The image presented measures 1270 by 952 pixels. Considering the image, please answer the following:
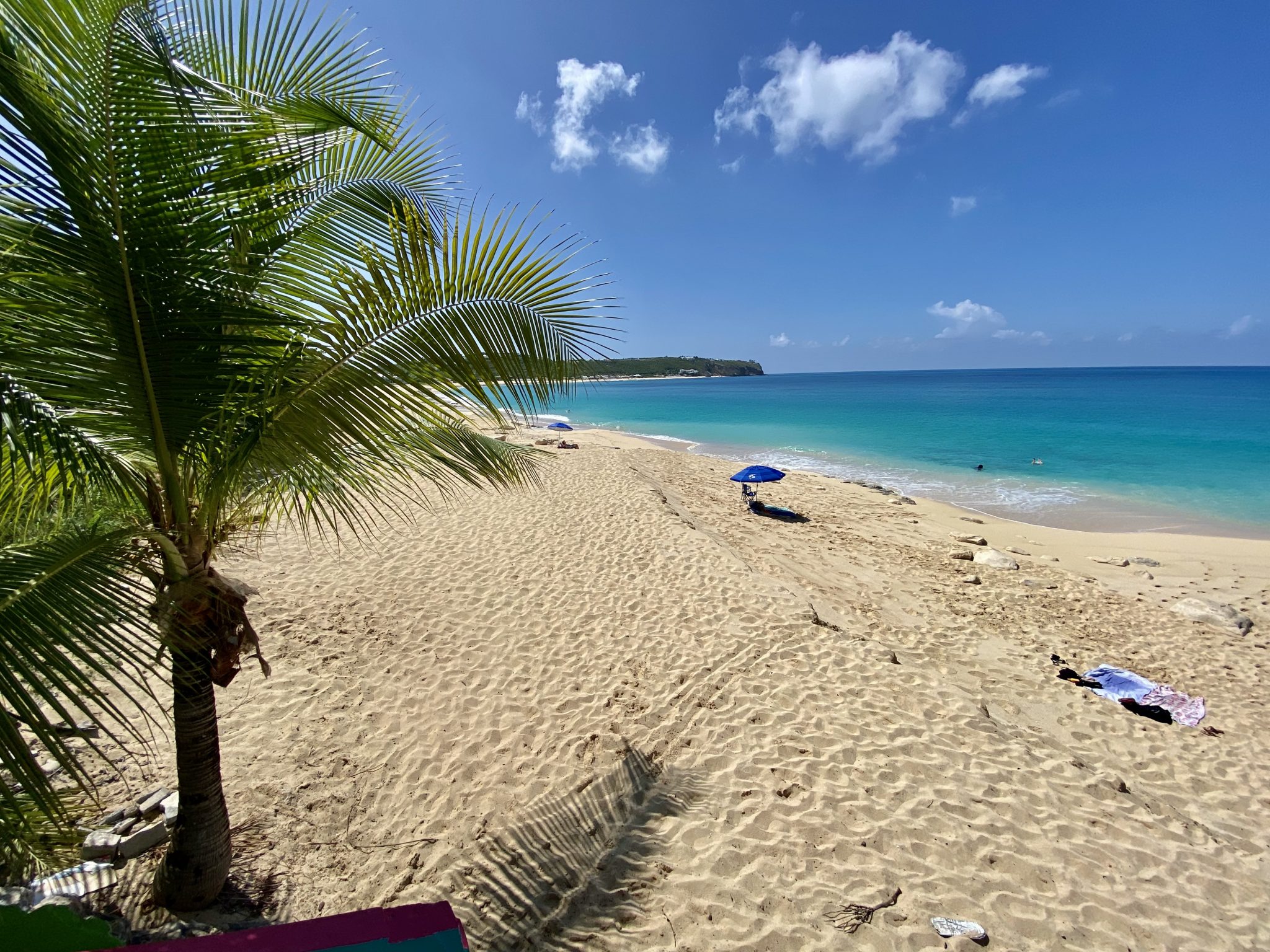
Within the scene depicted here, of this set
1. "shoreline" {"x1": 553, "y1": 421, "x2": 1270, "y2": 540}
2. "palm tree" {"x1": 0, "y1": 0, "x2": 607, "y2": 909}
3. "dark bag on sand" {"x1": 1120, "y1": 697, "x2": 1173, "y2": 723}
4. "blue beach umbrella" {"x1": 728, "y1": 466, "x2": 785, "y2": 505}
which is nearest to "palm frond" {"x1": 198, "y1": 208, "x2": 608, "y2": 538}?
"palm tree" {"x1": 0, "y1": 0, "x2": 607, "y2": 909}

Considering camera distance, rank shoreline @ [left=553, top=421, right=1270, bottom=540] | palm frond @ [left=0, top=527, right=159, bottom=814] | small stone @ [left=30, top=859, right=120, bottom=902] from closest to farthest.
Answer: palm frond @ [left=0, top=527, right=159, bottom=814] → small stone @ [left=30, top=859, right=120, bottom=902] → shoreline @ [left=553, top=421, right=1270, bottom=540]

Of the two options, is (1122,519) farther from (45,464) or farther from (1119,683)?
(45,464)

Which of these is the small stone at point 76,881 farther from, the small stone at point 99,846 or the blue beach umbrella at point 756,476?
the blue beach umbrella at point 756,476

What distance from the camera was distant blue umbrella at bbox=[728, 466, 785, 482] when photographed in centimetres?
1400

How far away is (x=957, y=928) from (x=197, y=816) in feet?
14.5

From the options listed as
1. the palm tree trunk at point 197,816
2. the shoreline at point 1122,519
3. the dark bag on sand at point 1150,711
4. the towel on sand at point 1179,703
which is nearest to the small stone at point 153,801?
the palm tree trunk at point 197,816

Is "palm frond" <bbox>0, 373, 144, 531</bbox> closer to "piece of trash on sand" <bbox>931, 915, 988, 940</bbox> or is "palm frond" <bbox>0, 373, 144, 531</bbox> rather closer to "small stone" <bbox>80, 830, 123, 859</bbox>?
"small stone" <bbox>80, 830, 123, 859</bbox>

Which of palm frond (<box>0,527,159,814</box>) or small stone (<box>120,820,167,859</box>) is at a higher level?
palm frond (<box>0,527,159,814</box>)

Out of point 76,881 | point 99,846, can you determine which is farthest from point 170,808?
point 76,881

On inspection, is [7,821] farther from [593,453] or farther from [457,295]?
[593,453]

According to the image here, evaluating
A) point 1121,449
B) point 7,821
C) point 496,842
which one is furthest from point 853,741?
point 1121,449

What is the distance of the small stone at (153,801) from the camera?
12.4ft

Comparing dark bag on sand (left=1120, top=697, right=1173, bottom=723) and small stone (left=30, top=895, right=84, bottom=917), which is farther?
dark bag on sand (left=1120, top=697, right=1173, bottom=723)

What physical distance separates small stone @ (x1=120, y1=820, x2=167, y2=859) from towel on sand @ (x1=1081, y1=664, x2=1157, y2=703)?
29.7 ft
